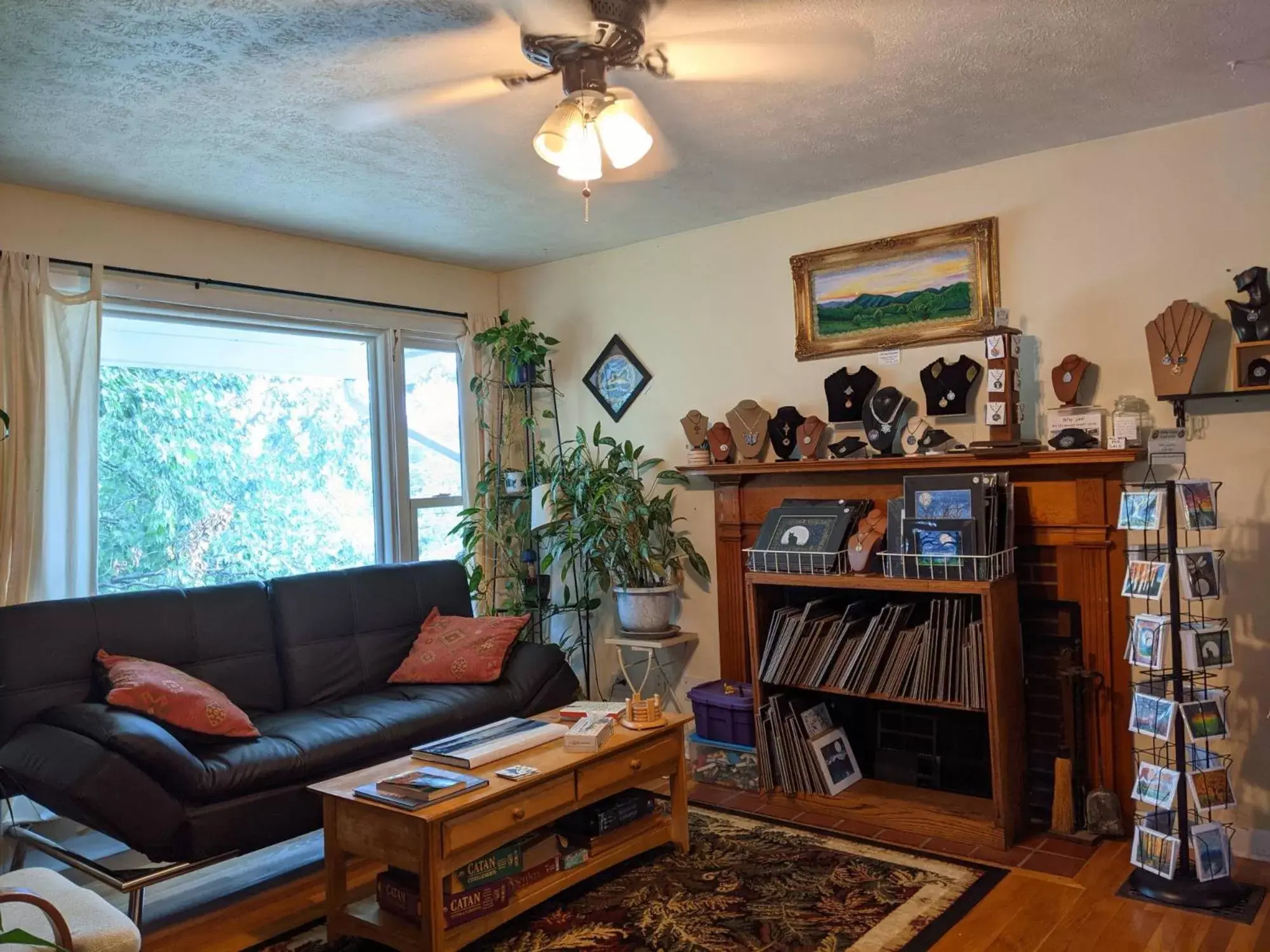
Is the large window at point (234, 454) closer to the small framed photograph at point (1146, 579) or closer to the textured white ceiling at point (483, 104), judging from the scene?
the textured white ceiling at point (483, 104)

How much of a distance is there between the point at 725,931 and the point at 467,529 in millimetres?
2682

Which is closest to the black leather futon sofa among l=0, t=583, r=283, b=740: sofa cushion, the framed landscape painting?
l=0, t=583, r=283, b=740: sofa cushion

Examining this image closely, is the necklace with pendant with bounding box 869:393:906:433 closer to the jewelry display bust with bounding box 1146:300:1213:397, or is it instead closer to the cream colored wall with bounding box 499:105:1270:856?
the cream colored wall with bounding box 499:105:1270:856

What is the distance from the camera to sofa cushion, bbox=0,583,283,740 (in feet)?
9.66

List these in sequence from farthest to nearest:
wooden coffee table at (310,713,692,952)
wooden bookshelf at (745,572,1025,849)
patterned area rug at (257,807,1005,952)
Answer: wooden bookshelf at (745,572,1025,849) → patterned area rug at (257,807,1005,952) → wooden coffee table at (310,713,692,952)

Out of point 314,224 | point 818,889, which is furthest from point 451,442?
point 818,889

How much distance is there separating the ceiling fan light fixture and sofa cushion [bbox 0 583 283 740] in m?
2.25

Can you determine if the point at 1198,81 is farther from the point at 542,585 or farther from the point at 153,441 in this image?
the point at 153,441

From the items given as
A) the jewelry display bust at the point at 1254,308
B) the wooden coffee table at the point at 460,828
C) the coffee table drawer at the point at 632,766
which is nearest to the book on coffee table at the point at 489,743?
the wooden coffee table at the point at 460,828

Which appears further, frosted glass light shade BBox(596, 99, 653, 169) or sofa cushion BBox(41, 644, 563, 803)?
sofa cushion BBox(41, 644, 563, 803)

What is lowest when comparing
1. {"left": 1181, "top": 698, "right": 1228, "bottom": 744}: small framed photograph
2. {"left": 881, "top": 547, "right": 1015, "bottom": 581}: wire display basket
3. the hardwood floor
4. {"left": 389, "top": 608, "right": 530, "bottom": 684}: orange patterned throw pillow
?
the hardwood floor

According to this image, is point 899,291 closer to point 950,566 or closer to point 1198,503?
point 950,566

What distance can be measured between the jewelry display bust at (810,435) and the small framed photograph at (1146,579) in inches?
51.4

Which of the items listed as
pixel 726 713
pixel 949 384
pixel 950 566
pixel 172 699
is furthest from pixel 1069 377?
pixel 172 699
